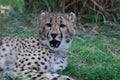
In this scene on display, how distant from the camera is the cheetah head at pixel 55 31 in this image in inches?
225

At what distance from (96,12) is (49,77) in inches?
169

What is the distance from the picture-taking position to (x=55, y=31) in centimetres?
570

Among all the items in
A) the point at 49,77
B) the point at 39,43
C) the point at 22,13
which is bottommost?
the point at 49,77

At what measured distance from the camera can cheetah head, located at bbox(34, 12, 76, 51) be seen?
5715 mm

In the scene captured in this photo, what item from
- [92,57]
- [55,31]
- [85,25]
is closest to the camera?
[55,31]

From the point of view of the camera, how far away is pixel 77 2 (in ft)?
31.3

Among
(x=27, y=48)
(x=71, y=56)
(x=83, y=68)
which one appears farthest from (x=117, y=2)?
(x=27, y=48)

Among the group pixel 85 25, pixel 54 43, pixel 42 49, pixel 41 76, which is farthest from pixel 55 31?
pixel 85 25

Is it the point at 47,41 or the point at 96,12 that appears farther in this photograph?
the point at 96,12

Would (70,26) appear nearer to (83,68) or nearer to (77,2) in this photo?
(83,68)

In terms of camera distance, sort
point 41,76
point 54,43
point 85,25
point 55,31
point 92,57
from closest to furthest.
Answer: point 41,76 < point 55,31 < point 54,43 < point 92,57 < point 85,25

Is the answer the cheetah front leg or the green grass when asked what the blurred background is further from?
the cheetah front leg

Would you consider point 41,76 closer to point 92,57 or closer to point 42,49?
point 42,49

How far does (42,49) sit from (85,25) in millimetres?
3490
